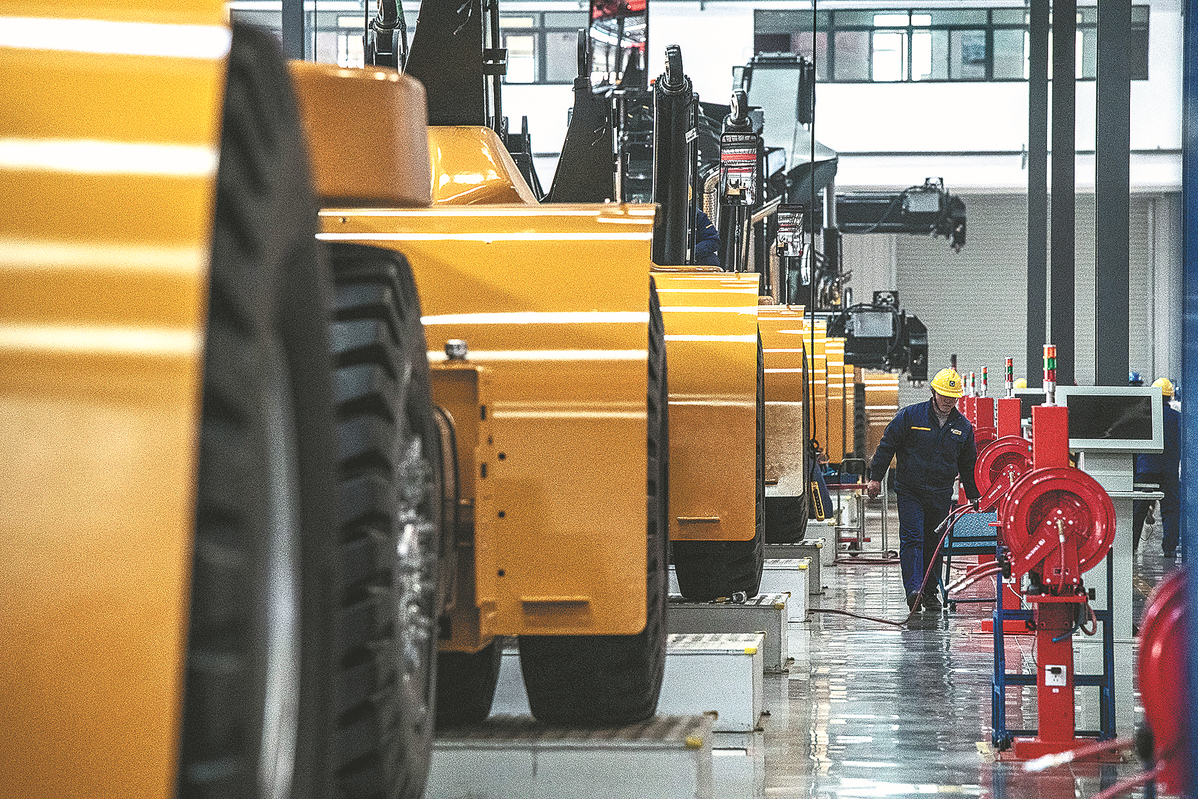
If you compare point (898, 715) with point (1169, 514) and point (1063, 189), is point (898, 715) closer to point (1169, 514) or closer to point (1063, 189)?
point (1063, 189)

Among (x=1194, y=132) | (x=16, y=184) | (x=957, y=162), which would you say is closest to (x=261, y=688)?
(x=16, y=184)

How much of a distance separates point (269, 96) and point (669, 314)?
5.50 meters

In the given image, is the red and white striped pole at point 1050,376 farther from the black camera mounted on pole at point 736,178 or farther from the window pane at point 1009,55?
the window pane at point 1009,55

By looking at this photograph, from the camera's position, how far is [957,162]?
30.9 m

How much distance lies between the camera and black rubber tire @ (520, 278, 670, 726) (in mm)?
4453

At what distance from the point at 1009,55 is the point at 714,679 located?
2719 cm

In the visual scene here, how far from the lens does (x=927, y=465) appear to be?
14094 mm

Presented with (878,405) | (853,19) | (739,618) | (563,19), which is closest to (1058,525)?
(739,618)

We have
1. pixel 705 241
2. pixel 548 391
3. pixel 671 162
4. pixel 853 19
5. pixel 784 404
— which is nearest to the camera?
pixel 548 391

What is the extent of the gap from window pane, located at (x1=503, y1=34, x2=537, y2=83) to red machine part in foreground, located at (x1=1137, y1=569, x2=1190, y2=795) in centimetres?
2812

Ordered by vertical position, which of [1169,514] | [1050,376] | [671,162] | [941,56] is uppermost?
[941,56]

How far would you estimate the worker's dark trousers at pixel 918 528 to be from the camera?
1388 cm

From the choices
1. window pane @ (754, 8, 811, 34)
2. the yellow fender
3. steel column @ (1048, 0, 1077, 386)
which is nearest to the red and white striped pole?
the yellow fender

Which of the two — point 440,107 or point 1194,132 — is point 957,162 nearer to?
point 440,107
